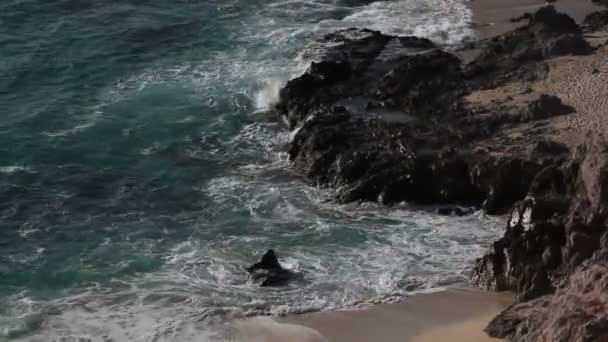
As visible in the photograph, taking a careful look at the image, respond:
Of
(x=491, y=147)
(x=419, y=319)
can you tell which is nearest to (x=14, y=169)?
(x=491, y=147)

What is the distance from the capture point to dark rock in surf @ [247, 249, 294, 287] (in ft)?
83.6

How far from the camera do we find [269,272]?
2559 cm

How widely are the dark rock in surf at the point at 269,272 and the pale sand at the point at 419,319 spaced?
1.66 metres

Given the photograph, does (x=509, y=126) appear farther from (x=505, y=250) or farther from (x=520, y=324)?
(x=520, y=324)

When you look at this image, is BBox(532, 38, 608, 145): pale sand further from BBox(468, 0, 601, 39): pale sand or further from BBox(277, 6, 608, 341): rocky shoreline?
BBox(468, 0, 601, 39): pale sand

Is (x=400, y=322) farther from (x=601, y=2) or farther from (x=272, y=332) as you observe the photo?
(x=601, y=2)

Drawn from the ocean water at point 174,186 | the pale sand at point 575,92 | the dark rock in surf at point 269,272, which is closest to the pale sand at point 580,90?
the pale sand at point 575,92

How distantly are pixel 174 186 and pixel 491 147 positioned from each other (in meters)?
9.58

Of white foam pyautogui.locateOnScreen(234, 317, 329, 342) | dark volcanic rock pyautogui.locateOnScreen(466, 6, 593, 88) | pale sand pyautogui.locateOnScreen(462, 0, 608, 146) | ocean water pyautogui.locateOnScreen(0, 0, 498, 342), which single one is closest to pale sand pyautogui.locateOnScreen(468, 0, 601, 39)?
ocean water pyautogui.locateOnScreen(0, 0, 498, 342)

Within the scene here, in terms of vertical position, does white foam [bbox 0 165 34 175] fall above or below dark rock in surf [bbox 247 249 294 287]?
above

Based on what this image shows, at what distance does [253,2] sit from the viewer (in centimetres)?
4722

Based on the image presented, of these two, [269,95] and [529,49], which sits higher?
[529,49]

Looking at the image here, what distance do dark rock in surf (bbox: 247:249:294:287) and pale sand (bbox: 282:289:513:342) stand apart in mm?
1665

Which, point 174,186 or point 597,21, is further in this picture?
point 597,21
